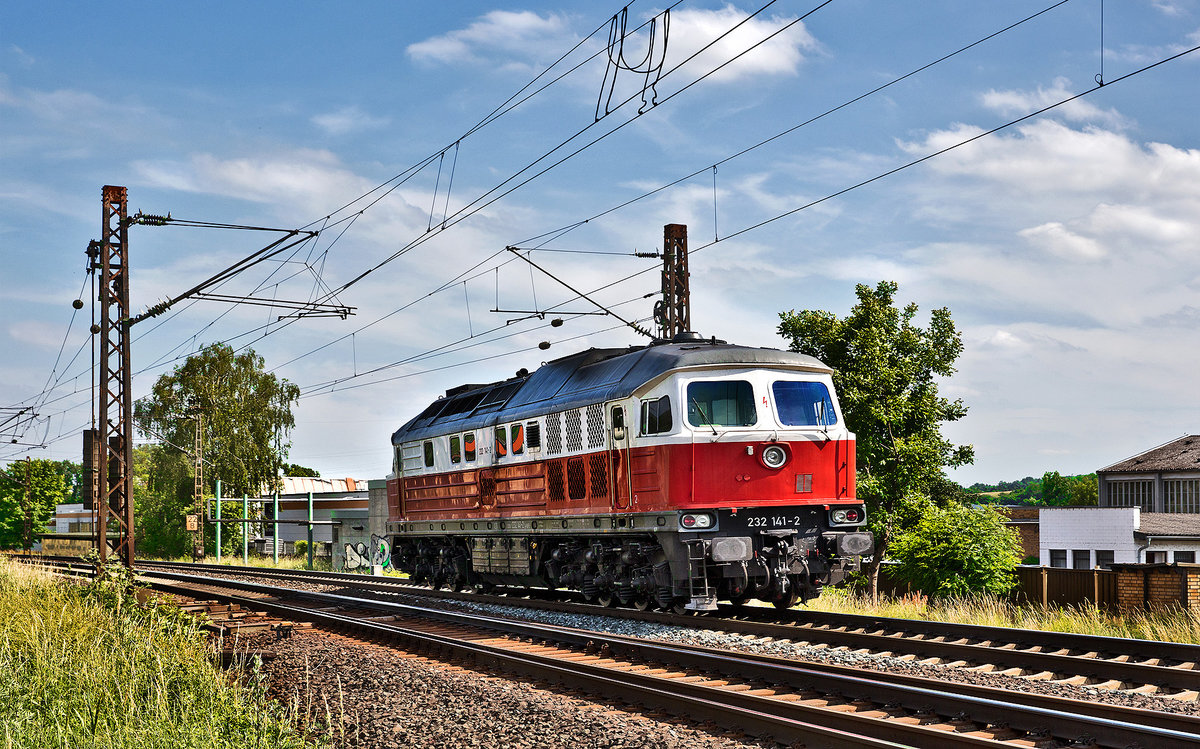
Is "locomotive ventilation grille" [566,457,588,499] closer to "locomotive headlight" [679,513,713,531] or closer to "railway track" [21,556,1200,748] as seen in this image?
"locomotive headlight" [679,513,713,531]

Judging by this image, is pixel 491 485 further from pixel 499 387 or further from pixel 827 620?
pixel 827 620

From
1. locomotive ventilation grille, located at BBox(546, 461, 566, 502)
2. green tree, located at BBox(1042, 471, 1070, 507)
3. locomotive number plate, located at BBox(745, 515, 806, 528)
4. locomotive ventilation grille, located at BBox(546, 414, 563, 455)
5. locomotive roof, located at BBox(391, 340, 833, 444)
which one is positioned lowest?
green tree, located at BBox(1042, 471, 1070, 507)

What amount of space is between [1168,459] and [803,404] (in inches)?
1997

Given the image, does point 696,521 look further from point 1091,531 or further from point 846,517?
point 1091,531

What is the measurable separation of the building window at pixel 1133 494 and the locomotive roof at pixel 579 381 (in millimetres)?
46638

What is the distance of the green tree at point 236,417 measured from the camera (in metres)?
65.0

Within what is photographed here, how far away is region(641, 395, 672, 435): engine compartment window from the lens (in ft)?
51.6

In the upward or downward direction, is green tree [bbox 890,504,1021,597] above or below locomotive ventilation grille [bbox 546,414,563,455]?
below

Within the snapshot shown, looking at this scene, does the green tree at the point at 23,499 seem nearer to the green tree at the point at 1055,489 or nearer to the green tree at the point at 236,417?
the green tree at the point at 236,417

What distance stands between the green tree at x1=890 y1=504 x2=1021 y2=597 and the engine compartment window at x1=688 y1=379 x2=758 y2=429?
30.2 feet

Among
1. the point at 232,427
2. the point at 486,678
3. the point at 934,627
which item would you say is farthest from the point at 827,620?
the point at 232,427

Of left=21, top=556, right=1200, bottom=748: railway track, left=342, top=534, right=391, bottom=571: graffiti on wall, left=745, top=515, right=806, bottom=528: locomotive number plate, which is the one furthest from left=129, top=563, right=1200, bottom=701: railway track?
left=342, top=534, right=391, bottom=571: graffiti on wall

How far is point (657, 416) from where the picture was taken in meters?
15.9

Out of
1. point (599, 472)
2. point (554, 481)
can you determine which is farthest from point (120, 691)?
point (554, 481)
